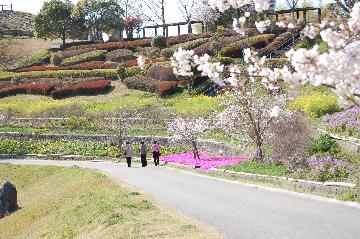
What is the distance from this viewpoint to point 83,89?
5038 centimetres

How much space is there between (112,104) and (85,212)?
26987 millimetres

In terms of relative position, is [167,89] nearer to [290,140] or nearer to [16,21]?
[290,140]

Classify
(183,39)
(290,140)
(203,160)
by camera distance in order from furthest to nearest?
(183,39) → (203,160) → (290,140)

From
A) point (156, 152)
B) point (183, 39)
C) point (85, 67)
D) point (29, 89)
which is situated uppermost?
point (183, 39)

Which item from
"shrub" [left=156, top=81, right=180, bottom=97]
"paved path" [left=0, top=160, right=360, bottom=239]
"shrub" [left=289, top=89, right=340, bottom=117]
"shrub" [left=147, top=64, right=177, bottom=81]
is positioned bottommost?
"paved path" [left=0, top=160, right=360, bottom=239]

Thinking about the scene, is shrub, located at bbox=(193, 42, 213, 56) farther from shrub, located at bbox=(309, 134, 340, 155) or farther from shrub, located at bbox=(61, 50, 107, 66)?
shrub, located at bbox=(309, 134, 340, 155)

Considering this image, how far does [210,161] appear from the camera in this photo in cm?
2664

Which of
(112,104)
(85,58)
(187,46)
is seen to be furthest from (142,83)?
(85,58)

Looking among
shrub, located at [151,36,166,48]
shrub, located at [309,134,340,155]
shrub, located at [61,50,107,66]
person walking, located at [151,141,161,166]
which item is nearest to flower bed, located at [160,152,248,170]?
person walking, located at [151,141,161,166]

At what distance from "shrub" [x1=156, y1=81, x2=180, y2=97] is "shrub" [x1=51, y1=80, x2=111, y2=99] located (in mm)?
6445

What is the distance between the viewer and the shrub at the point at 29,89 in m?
52.2

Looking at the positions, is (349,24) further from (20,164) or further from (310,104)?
(20,164)

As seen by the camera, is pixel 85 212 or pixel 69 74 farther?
pixel 69 74

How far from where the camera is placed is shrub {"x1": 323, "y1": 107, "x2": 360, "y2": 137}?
73.0 feet
